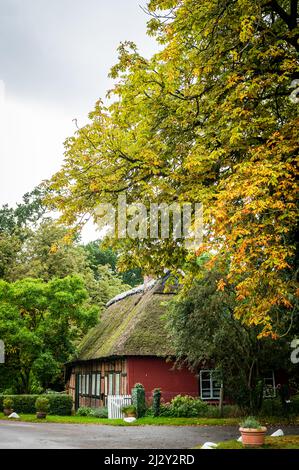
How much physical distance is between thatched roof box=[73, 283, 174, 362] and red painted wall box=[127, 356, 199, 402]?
708mm

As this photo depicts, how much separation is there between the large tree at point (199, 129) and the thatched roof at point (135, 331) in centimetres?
1229

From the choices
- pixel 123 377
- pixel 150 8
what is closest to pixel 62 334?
pixel 123 377

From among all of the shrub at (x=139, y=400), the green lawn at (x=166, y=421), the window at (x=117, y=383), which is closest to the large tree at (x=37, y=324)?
the window at (x=117, y=383)

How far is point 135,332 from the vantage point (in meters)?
29.4

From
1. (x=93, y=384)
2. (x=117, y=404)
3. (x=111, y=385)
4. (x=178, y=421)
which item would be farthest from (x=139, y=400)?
(x=93, y=384)

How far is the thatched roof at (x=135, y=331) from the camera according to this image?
28433 millimetres

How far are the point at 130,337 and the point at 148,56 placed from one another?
57.8 ft

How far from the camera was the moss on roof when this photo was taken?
1118 inches

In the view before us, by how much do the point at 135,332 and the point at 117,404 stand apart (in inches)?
163

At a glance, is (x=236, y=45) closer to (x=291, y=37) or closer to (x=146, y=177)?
(x=291, y=37)

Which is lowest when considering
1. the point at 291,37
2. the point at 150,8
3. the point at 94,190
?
the point at 94,190

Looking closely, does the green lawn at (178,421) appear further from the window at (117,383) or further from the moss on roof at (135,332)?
the window at (117,383)

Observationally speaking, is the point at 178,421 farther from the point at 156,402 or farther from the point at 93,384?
the point at 93,384
